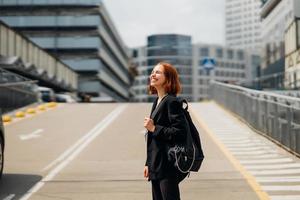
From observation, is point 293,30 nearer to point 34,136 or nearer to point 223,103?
point 223,103

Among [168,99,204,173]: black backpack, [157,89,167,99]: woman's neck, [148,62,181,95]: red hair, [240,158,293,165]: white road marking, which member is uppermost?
[148,62,181,95]: red hair

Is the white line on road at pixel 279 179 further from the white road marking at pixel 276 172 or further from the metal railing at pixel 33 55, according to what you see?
the metal railing at pixel 33 55

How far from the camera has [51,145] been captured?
54.1ft

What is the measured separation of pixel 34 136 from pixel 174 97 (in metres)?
14.1

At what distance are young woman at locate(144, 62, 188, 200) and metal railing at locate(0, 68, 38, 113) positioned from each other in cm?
2099

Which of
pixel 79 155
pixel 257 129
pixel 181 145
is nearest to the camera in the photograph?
pixel 181 145

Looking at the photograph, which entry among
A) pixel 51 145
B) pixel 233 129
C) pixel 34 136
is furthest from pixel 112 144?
pixel 233 129

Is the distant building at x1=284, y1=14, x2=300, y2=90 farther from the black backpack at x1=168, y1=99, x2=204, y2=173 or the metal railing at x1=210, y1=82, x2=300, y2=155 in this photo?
the black backpack at x1=168, y1=99, x2=204, y2=173

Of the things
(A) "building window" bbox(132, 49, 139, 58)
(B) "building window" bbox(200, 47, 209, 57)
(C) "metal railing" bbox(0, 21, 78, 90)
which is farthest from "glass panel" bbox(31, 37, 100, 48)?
(B) "building window" bbox(200, 47, 209, 57)

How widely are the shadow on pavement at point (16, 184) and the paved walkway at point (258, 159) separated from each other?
3.71 meters

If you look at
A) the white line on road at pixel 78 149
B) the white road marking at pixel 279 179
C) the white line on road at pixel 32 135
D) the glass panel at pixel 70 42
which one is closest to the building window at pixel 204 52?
the glass panel at pixel 70 42

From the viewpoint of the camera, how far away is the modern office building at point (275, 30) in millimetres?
70781

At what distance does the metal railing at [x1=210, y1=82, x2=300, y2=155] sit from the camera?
48.6ft

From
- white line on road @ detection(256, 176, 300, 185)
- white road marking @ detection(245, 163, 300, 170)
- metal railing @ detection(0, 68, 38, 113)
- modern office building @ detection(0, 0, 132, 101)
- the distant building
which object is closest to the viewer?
white line on road @ detection(256, 176, 300, 185)
